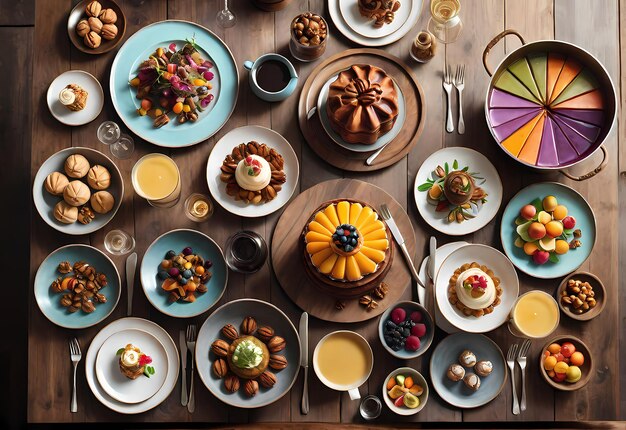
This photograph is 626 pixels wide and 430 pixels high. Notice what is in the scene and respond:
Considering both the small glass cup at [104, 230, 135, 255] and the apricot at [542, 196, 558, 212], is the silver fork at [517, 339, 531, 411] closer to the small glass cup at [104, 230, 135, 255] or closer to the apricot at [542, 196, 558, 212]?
the apricot at [542, 196, 558, 212]

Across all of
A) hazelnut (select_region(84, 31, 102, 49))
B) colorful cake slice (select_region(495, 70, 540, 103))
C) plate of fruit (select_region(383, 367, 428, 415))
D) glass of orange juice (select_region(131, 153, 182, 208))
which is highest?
hazelnut (select_region(84, 31, 102, 49))

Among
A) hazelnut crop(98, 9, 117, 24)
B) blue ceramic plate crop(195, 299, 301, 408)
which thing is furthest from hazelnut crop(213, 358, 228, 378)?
hazelnut crop(98, 9, 117, 24)

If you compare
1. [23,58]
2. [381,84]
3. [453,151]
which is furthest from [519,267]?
[23,58]

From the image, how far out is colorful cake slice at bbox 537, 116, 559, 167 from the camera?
87.6 inches

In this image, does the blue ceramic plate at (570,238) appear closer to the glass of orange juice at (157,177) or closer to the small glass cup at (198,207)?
the small glass cup at (198,207)

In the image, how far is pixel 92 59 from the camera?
2.35 meters

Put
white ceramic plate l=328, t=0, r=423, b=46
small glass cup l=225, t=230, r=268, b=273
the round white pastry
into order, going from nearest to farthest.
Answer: the round white pastry < small glass cup l=225, t=230, r=268, b=273 < white ceramic plate l=328, t=0, r=423, b=46

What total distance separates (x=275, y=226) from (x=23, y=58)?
6.44ft

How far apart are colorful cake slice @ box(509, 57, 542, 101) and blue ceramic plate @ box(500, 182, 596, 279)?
0.37m

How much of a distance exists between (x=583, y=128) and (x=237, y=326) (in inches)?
60.5

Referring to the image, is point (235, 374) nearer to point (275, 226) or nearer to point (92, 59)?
point (275, 226)

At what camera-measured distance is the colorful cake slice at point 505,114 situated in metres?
2.25

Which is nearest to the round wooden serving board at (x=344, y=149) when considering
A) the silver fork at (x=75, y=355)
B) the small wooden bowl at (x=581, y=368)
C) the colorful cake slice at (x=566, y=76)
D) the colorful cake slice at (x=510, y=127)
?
the colorful cake slice at (x=510, y=127)

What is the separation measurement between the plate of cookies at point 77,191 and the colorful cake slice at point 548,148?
1634 millimetres
